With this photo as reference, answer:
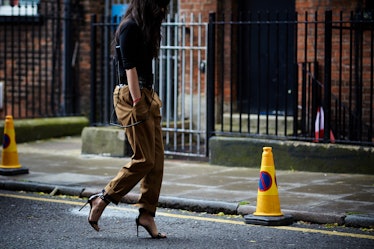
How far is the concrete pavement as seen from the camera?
8469 mm

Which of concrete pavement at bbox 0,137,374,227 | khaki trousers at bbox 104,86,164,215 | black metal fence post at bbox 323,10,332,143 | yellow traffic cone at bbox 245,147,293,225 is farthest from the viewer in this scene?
black metal fence post at bbox 323,10,332,143

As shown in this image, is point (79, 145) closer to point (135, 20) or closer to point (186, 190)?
point (186, 190)

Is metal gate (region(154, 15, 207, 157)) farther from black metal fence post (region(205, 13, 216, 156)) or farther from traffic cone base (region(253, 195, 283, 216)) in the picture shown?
traffic cone base (region(253, 195, 283, 216))

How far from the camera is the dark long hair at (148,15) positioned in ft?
23.5

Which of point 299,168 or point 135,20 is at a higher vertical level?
point 135,20

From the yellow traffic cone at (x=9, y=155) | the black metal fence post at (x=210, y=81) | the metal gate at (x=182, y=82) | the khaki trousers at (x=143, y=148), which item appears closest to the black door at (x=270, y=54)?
the metal gate at (x=182, y=82)

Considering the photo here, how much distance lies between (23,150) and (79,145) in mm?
1108

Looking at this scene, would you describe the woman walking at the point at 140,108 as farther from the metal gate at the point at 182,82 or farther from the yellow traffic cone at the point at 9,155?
the metal gate at the point at 182,82

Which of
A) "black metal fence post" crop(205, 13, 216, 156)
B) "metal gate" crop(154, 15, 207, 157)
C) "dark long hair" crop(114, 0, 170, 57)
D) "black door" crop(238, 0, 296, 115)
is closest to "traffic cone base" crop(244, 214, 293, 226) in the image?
"dark long hair" crop(114, 0, 170, 57)

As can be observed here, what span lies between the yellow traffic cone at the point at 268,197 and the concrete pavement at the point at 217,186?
36 centimetres

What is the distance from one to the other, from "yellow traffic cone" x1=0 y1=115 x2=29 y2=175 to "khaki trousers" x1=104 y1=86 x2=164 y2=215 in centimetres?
393

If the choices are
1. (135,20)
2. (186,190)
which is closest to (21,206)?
(186,190)

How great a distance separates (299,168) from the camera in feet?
37.1

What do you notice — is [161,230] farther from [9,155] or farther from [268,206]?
[9,155]
